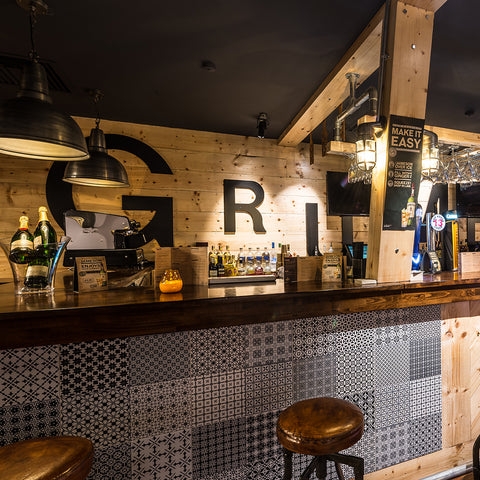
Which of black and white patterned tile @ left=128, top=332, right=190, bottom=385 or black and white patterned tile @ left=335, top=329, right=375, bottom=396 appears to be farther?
black and white patterned tile @ left=335, top=329, right=375, bottom=396

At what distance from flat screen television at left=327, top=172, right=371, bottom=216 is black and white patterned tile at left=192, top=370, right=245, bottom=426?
139 inches

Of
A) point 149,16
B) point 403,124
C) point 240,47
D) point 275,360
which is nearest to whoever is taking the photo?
point 275,360

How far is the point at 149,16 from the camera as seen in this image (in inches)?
80.7

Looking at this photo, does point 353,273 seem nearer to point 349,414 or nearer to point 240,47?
point 349,414

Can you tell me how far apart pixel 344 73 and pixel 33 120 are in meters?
2.25

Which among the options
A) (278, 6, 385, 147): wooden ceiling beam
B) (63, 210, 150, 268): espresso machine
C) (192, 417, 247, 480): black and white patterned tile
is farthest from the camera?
(63, 210, 150, 268): espresso machine

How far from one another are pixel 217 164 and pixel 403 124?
266 cm

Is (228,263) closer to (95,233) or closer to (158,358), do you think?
(95,233)

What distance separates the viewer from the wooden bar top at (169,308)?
118 cm

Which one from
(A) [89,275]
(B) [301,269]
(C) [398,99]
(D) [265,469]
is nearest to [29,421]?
(A) [89,275]

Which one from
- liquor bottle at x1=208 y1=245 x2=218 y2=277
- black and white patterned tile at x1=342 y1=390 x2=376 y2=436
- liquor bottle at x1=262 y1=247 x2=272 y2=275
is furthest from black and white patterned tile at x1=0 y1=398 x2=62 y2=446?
liquor bottle at x1=262 y1=247 x2=272 y2=275

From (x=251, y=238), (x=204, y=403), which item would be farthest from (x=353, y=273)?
(x=251, y=238)

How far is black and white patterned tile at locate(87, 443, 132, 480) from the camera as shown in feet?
4.40

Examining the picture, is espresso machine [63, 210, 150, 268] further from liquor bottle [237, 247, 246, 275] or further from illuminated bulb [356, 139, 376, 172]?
illuminated bulb [356, 139, 376, 172]
